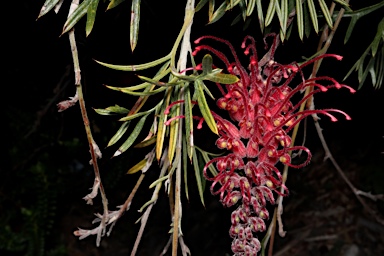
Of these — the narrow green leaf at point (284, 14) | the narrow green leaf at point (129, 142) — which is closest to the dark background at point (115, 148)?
the narrow green leaf at point (129, 142)

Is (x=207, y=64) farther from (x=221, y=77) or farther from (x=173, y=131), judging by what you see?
(x=173, y=131)

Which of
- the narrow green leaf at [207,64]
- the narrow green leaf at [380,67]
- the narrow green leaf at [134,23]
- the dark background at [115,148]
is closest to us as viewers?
the narrow green leaf at [207,64]

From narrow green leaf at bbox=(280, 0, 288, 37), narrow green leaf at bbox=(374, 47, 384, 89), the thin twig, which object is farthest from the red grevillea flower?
narrow green leaf at bbox=(374, 47, 384, 89)

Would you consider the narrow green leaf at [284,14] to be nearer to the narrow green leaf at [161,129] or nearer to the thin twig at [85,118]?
the narrow green leaf at [161,129]

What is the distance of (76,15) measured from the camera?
0.72 metres

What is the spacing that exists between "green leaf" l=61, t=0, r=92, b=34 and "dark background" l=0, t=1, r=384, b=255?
32 centimetres

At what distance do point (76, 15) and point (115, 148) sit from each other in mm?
813

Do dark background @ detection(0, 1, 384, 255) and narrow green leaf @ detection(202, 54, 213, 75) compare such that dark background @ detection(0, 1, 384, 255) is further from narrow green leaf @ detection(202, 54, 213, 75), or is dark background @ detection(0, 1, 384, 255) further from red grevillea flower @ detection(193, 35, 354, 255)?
narrow green leaf @ detection(202, 54, 213, 75)

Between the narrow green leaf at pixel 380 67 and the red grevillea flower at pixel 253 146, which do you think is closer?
the red grevillea flower at pixel 253 146

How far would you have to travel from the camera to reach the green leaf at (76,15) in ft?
2.31

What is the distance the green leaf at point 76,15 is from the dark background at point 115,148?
1.04 feet

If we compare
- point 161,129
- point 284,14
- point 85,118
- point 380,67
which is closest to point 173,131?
point 161,129

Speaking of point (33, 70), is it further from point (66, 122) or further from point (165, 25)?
point (165, 25)

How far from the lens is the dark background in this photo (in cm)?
136
